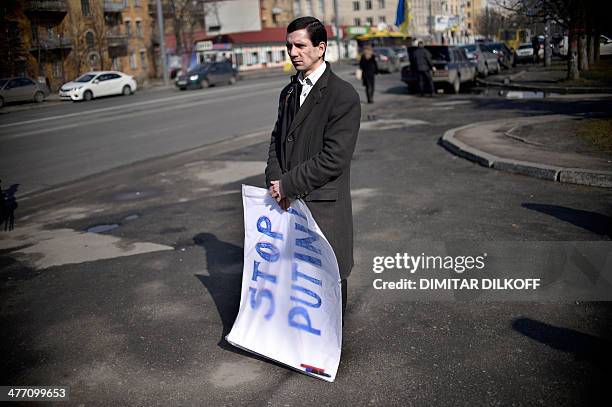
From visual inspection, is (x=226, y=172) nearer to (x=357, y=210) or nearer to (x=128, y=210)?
(x=128, y=210)

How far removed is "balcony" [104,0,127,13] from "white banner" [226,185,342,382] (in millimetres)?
58521

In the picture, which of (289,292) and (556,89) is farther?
(556,89)

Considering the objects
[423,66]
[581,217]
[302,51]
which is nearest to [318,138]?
[302,51]

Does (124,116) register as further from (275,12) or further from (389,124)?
(275,12)

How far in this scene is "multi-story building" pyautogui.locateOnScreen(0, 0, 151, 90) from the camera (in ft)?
151

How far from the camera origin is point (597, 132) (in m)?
11.1

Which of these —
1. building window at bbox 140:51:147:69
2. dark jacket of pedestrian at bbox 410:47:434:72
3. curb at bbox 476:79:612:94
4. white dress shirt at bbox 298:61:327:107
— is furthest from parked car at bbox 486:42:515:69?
white dress shirt at bbox 298:61:327:107

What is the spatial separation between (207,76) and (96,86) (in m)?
7.43

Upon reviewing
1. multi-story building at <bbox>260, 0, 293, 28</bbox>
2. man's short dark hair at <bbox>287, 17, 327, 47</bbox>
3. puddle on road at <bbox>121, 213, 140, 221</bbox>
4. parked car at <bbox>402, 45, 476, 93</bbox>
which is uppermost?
multi-story building at <bbox>260, 0, 293, 28</bbox>

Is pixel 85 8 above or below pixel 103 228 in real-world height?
above

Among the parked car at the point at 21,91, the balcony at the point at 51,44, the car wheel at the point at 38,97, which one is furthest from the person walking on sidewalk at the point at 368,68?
the balcony at the point at 51,44

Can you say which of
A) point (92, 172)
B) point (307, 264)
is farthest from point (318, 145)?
point (92, 172)

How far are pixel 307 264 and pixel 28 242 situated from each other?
475cm

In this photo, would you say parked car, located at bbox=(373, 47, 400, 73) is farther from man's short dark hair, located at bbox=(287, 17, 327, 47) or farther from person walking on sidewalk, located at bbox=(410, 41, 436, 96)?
man's short dark hair, located at bbox=(287, 17, 327, 47)
